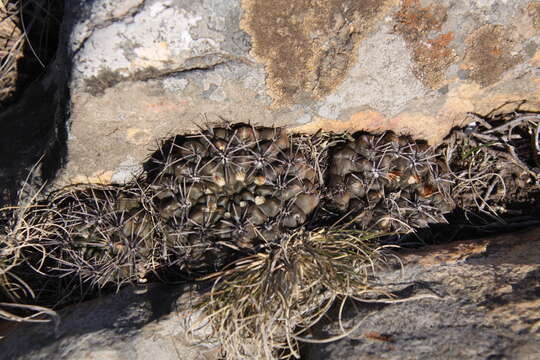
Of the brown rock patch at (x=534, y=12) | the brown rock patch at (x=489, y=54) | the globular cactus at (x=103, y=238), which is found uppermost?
the brown rock patch at (x=534, y=12)

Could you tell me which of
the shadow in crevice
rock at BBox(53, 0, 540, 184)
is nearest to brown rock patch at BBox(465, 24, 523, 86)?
rock at BBox(53, 0, 540, 184)

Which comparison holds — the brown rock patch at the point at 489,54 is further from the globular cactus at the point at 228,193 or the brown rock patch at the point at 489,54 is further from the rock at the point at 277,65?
the globular cactus at the point at 228,193

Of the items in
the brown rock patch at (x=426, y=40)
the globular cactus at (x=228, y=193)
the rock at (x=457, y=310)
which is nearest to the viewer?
the rock at (x=457, y=310)

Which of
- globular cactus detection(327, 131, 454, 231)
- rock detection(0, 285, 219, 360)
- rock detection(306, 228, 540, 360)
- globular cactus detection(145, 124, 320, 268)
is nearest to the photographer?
rock detection(306, 228, 540, 360)

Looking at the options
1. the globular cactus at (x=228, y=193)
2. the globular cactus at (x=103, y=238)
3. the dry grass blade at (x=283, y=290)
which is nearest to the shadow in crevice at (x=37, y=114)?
the globular cactus at (x=103, y=238)

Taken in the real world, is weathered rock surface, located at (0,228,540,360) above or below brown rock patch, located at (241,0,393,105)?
below

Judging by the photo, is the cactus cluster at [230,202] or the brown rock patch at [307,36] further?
the cactus cluster at [230,202]

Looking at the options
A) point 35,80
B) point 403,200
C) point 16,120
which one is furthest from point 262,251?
point 35,80

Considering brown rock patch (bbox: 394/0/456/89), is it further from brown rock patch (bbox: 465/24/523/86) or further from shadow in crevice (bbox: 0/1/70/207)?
shadow in crevice (bbox: 0/1/70/207)
